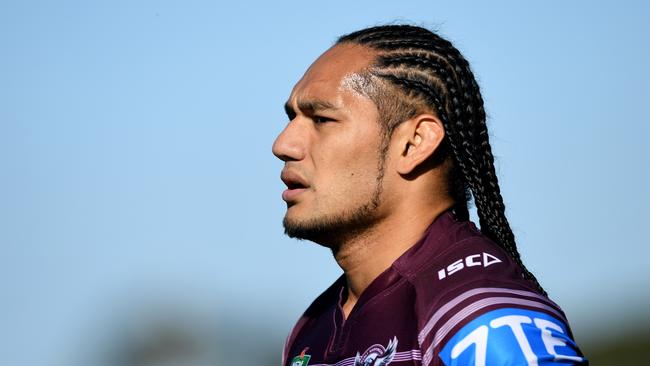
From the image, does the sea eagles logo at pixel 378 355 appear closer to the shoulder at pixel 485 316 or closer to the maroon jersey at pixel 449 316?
the maroon jersey at pixel 449 316

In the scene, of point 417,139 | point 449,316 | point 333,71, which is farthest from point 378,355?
point 333,71

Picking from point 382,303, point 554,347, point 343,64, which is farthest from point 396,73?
point 554,347

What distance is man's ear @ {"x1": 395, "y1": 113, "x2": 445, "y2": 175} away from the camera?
526 centimetres

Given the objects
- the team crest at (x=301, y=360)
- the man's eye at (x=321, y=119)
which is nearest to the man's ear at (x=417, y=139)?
the man's eye at (x=321, y=119)

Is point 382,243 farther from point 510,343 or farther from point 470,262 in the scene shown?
point 510,343

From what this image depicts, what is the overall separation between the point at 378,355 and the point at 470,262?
53cm

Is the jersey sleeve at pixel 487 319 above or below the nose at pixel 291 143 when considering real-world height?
below

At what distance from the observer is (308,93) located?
17.9ft

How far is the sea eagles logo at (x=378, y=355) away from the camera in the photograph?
15.6ft

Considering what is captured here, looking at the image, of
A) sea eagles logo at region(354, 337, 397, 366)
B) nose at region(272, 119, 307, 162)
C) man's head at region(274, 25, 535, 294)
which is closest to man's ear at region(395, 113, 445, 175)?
man's head at region(274, 25, 535, 294)

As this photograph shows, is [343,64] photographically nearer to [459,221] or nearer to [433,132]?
[433,132]

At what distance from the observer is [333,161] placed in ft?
17.3

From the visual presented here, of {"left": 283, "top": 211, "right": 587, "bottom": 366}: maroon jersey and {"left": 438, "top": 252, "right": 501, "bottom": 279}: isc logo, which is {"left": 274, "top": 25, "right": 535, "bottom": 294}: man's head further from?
{"left": 438, "top": 252, "right": 501, "bottom": 279}: isc logo

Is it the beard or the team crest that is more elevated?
the beard
